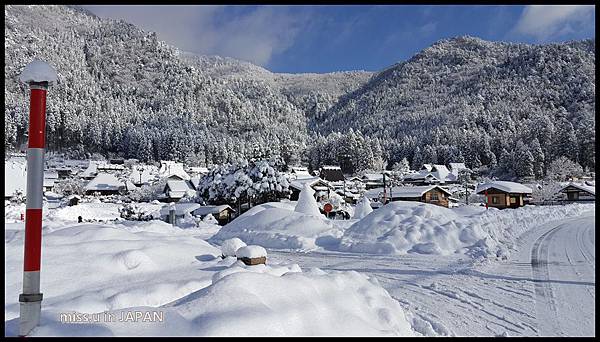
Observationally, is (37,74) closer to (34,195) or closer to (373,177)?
(34,195)

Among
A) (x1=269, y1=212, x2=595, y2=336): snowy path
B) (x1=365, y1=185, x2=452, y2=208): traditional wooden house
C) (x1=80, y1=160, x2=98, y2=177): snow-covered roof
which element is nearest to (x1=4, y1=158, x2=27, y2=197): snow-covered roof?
(x1=80, y1=160, x2=98, y2=177): snow-covered roof

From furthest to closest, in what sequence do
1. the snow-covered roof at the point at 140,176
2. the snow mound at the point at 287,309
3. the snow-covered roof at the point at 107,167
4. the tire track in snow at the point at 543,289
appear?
the snow-covered roof at the point at 107,167 → the snow-covered roof at the point at 140,176 → the tire track in snow at the point at 543,289 → the snow mound at the point at 287,309

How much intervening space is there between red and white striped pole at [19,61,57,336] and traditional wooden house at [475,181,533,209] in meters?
52.3

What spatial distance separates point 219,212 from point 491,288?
31.9 meters

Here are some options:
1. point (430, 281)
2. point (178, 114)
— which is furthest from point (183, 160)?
point (430, 281)

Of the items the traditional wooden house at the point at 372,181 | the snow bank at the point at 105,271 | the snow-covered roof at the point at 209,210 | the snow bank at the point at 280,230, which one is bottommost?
the snow-covered roof at the point at 209,210

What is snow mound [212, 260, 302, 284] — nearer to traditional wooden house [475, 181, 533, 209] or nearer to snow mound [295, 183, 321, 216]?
snow mound [295, 183, 321, 216]

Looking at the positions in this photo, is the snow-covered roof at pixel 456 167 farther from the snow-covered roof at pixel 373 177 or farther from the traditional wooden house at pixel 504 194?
the traditional wooden house at pixel 504 194

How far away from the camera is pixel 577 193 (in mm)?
51656

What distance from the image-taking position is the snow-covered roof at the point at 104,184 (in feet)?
233

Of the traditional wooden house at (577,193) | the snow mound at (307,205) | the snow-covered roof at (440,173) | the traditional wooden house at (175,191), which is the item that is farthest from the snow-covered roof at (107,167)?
the traditional wooden house at (577,193)

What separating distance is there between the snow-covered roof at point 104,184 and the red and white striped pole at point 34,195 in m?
74.3

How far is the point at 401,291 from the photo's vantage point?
25.3 feet

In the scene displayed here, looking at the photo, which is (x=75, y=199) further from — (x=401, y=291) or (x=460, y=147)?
(x=460, y=147)
